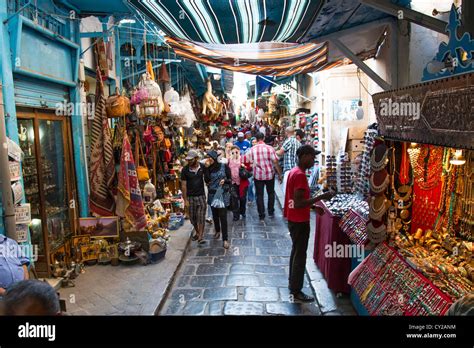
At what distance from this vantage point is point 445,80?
2650 millimetres

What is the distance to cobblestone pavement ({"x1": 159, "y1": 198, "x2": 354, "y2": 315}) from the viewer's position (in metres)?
4.91

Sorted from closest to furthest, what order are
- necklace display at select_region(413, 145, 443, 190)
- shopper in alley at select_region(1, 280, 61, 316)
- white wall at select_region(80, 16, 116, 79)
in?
shopper in alley at select_region(1, 280, 61, 316) → necklace display at select_region(413, 145, 443, 190) → white wall at select_region(80, 16, 116, 79)

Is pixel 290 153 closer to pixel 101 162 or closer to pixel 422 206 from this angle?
pixel 101 162

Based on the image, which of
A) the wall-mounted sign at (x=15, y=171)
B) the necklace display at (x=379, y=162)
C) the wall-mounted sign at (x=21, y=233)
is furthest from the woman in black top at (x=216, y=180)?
the necklace display at (x=379, y=162)

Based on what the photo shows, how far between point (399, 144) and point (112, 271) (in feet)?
15.2

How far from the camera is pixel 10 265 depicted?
3.55 meters

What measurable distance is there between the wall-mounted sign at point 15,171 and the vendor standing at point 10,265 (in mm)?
1023

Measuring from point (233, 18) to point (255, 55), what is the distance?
2.35m

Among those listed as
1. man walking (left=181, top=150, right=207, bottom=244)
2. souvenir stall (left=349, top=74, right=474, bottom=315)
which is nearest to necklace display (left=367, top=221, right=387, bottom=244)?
souvenir stall (left=349, top=74, right=474, bottom=315)

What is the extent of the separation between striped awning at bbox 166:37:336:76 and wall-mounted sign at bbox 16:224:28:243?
3.82m

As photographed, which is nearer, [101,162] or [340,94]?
[101,162]

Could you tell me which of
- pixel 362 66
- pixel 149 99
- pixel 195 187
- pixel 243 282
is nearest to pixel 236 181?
pixel 195 187

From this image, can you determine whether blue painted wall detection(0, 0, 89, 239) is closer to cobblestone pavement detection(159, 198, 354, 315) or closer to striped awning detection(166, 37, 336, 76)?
striped awning detection(166, 37, 336, 76)

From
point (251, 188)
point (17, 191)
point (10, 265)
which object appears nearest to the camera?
point (10, 265)
